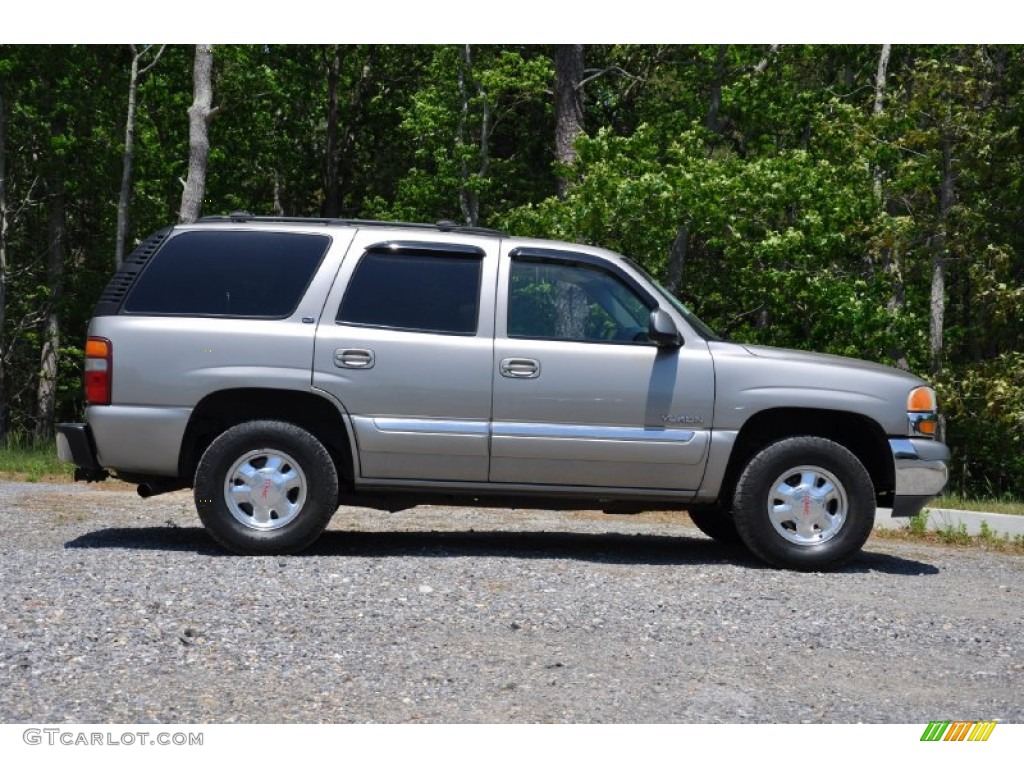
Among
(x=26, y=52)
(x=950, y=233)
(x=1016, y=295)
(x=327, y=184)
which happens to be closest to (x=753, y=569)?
(x=1016, y=295)

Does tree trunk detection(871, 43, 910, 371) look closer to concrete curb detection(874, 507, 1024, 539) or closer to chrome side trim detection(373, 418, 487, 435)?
concrete curb detection(874, 507, 1024, 539)

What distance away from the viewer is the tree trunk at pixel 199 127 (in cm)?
2125

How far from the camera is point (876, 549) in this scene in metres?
11.0

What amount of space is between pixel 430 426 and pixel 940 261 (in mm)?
17677

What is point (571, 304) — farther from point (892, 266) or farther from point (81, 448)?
point (892, 266)

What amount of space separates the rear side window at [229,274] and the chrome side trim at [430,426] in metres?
0.93

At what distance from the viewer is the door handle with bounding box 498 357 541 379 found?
8.88 meters

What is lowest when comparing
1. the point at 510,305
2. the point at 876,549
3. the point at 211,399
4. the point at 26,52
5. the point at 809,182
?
the point at 876,549

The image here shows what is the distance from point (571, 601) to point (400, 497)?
6.67ft

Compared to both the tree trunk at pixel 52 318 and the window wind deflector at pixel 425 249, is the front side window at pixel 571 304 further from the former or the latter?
the tree trunk at pixel 52 318

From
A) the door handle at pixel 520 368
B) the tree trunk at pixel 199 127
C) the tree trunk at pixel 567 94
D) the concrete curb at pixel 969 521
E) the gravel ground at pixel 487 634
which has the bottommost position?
the concrete curb at pixel 969 521

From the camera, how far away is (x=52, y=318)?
110 feet

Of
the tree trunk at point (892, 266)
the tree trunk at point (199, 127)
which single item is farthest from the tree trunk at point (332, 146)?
the tree trunk at point (199, 127)

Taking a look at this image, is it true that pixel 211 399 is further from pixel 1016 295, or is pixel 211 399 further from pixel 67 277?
pixel 67 277
